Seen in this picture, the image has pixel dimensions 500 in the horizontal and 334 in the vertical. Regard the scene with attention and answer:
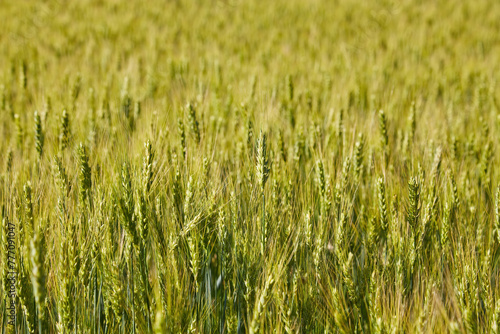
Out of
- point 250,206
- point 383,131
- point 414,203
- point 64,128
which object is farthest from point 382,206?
point 64,128

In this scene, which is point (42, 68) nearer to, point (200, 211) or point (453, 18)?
point (200, 211)

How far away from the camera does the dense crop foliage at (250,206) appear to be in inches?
42.4

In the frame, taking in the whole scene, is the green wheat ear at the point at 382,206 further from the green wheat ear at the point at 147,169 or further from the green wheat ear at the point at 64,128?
the green wheat ear at the point at 64,128

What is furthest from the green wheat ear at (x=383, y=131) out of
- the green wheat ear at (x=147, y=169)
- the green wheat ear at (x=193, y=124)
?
the green wheat ear at (x=147, y=169)

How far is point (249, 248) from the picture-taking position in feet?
3.99

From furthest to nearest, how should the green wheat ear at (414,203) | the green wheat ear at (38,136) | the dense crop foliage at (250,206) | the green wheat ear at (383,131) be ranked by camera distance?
the green wheat ear at (383,131), the green wheat ear at (38,136), the green wheat ear at (414,203), the dense crop foliage at (250,206)

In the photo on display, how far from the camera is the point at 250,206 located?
1225 millimetres

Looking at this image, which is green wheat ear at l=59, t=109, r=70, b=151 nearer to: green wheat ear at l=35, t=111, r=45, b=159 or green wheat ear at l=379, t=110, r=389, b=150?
green wheat ear at l=35, t=111, r=45, b=159

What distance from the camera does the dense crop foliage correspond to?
1.08 m

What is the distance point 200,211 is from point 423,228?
26.1 inches

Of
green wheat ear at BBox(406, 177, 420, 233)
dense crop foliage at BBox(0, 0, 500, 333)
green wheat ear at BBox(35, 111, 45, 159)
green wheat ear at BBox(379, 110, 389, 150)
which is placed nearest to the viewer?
dense crop foliage at BBox(0, 0, 500, 333)

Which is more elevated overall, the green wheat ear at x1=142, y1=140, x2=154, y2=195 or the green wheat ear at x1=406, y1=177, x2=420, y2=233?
the green wheat ear at x1=142, y1=140, x2=154, y2=195

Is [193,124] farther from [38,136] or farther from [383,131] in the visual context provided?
[383,131]

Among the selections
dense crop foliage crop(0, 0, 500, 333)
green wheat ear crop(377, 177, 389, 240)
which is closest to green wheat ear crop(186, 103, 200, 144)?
dense crop foliage crop(0, 0, 500, 333)
